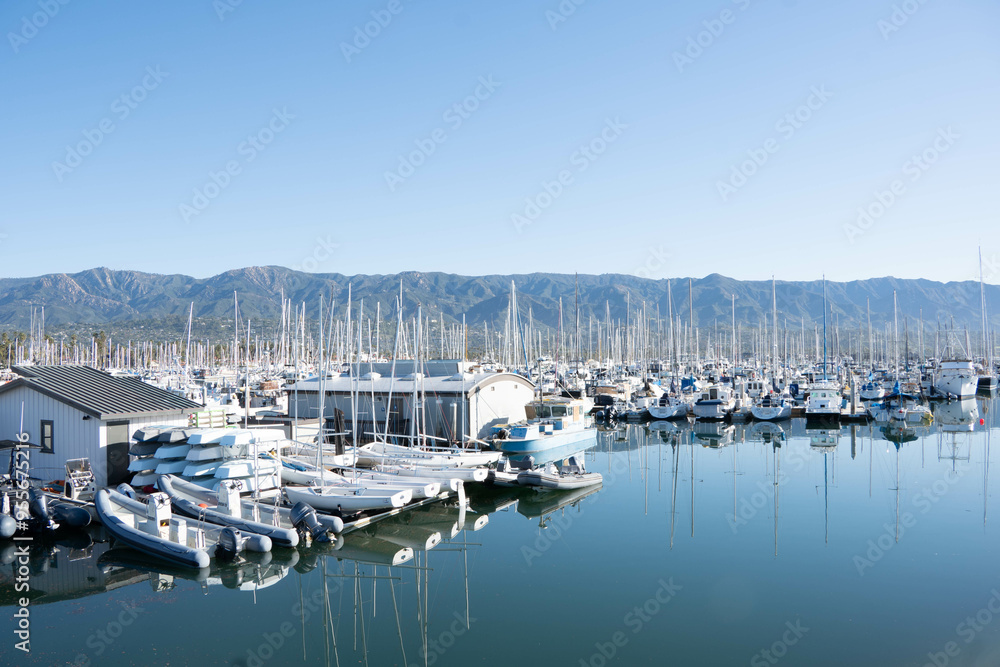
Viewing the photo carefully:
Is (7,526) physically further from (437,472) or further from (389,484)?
(437,472)

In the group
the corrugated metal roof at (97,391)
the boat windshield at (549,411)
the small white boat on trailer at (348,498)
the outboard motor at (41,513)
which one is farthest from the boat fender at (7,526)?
the boat windshield at (549,411)

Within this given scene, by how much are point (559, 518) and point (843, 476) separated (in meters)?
16.3

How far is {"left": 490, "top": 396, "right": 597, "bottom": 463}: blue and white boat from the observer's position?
3366 cm

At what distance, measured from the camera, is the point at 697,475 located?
32781mm

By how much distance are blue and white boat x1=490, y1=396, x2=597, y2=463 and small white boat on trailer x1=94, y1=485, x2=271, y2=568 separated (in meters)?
16.6

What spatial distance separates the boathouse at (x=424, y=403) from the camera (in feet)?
117

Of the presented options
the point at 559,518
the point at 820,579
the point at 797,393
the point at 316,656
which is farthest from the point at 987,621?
the point at 797,393

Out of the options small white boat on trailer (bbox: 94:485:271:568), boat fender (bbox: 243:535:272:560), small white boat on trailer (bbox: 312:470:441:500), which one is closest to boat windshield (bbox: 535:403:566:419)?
small white boat on trailer (bbox: 312:470:441:500)

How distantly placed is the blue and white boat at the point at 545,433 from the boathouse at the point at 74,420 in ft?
51.7

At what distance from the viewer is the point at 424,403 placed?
34.1m

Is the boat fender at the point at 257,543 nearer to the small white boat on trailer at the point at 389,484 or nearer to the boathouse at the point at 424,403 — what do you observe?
the small white boat on trailer at the point at 389,484

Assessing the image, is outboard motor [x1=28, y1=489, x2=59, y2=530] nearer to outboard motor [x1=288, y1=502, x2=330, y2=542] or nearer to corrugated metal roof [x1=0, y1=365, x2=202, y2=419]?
corrugated metal roof [x1=0, y1=365, x2=202, y2=419]

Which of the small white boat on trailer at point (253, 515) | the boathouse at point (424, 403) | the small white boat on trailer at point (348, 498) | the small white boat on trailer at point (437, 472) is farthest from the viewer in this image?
the boathouse at point (424, 403)

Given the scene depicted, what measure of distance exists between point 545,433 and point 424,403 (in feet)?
22.6
